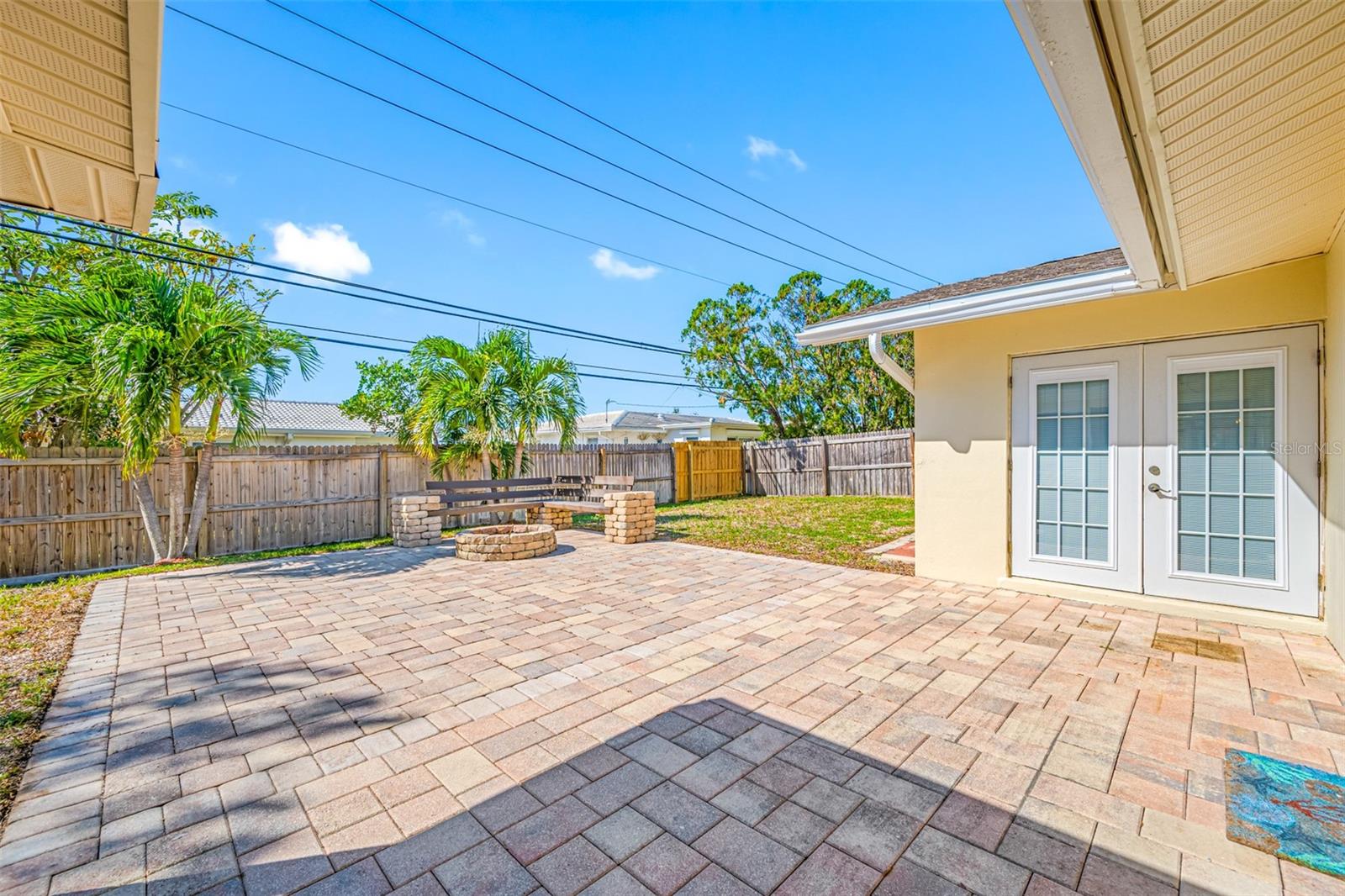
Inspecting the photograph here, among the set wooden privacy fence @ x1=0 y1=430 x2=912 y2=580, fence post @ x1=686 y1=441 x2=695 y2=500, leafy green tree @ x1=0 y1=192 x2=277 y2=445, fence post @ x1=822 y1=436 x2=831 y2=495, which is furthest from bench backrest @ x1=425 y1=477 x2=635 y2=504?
fence post @ x1=822 y1=436 x2=831 y2=495

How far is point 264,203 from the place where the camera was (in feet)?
31.5

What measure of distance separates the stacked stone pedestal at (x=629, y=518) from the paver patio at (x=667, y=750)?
335cm

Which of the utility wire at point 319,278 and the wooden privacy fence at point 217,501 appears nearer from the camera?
the wooden privacy fence at point 217,501

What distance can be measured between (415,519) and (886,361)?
6.45 metres

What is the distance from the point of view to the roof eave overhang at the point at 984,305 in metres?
4.10

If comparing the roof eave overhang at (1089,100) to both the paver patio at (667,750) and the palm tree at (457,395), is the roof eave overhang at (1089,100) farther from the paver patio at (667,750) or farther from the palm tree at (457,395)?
the palm tree at (457,395)

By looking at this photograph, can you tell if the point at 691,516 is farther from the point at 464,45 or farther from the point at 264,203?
the point at 264,203

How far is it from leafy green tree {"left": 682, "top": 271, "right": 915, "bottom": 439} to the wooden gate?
2.63 m

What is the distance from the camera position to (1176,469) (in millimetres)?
4273

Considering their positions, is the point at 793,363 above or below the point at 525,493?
above

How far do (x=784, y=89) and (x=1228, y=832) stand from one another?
37.6ft

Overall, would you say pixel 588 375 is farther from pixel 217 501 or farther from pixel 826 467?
pixel 217 501

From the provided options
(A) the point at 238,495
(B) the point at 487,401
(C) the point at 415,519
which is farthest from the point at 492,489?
(A) the point at 238,495

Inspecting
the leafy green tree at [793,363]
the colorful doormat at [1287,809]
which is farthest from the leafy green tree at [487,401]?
the leafy green tree at [793,363]
